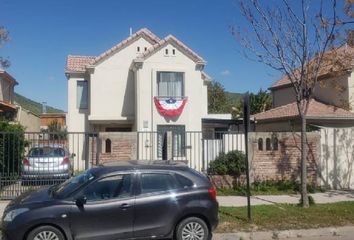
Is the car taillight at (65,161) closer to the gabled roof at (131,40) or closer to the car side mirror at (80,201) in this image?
the car side mirror at (80,201)

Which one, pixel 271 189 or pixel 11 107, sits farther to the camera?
pixel 11 107

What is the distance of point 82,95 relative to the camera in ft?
105

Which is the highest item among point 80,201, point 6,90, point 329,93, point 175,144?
point 6,90

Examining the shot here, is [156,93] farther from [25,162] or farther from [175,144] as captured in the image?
[25,162]

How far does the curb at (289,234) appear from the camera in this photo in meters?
10.4

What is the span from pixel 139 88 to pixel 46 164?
12.3m

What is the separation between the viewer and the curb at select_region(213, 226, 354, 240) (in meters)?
10.4

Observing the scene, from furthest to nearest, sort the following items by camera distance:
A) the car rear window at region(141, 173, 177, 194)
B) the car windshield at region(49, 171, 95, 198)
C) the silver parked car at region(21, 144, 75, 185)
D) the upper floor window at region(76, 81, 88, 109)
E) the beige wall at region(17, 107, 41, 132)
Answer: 1. the beige wall at region(17, 107, 41, 132)
2. the upper floor window at region(76, 81, 88, 109)
3. the silver parked car at region(21, 144, 75, 185)
4. the car rear window at region(141, 173, 177, 194)
5. the car windshield at region(49, 171, 95, 198)

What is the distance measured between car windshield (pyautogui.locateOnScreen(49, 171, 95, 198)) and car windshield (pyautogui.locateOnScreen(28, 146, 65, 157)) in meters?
7.41

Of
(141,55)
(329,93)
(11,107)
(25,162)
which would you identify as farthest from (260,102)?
(25,162)

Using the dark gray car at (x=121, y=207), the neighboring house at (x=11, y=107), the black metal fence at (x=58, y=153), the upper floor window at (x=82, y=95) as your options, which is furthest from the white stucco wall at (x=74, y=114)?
the dark gray car at (x=121, y=207)

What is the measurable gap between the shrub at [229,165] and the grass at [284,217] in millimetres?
3245

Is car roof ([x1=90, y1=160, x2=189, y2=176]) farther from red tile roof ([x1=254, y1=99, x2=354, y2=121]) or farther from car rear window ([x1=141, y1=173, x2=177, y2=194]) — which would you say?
red tile roof ([x1=254, y1=99, x2=354, y2=121])

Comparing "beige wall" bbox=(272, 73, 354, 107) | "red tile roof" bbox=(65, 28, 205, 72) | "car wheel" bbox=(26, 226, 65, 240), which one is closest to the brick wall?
"beige wall" bbox=(272, 73, 354, 107)
